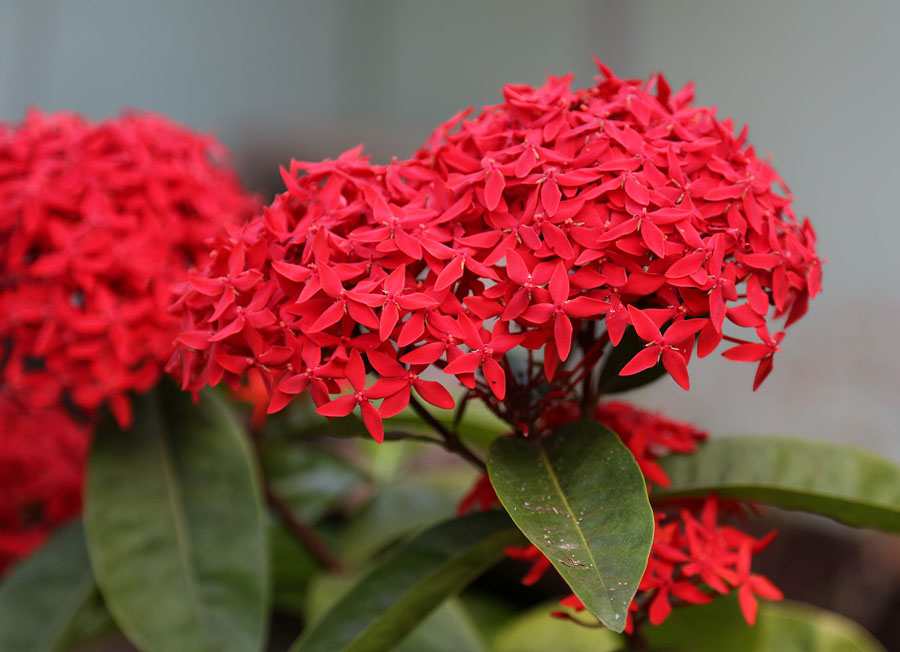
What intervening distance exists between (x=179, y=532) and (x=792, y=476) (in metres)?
0.49

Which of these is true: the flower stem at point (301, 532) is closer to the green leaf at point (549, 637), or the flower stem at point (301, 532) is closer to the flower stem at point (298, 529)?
the flower stem at point (298, 529)

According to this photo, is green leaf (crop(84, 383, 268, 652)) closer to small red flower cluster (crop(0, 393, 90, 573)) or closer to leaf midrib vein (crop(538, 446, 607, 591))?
small red flower cluster (crop(0, 393, 90, 573))

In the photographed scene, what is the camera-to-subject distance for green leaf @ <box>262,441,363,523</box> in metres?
1.09

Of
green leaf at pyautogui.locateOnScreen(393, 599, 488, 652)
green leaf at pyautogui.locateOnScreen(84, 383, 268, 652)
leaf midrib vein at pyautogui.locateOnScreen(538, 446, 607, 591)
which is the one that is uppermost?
leaf midrib vein at pyautogui.locateOnScreen(538, 446, 607, 591)

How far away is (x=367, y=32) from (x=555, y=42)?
767 mm

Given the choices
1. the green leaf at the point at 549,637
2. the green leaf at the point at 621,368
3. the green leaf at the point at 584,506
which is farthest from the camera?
the green leaf at the point at 549,637

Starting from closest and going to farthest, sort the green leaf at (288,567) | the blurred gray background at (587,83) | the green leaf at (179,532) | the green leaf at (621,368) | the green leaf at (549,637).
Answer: the green leaf at (621,368), the green leaf at (179,532), the green leaf at (549,637), the green leaf at (288,567), the blurred gray background at (587,83)

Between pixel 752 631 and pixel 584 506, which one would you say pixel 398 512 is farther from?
pixel 584 506

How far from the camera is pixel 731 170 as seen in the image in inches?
18.3

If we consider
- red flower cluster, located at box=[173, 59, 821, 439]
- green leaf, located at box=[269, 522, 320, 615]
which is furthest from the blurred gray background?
red flower cluster, located at box=[173, 59, 821, 439]

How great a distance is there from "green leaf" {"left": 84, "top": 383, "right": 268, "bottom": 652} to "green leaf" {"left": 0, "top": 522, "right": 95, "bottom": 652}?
11cm

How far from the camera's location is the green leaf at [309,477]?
42.9 inches

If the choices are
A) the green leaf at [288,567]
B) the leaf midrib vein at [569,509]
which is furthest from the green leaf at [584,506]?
the green leaf at [288,567]

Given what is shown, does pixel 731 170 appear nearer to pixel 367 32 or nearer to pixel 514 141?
pixel 514 141
